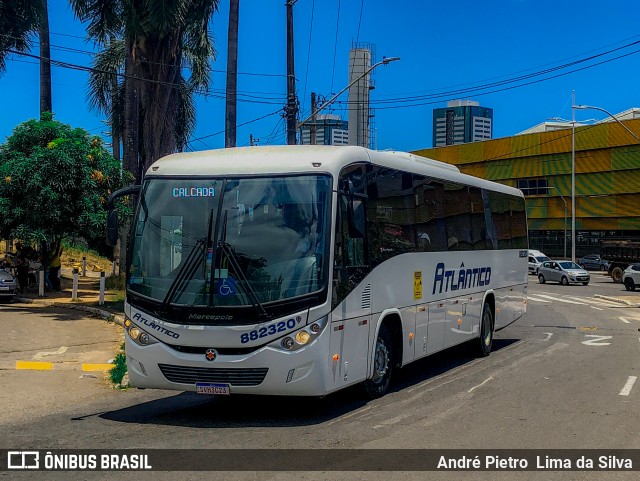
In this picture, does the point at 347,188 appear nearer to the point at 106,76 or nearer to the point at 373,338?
the point at 373,338

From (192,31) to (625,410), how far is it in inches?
844

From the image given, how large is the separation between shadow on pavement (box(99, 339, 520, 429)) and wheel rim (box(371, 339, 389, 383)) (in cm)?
34

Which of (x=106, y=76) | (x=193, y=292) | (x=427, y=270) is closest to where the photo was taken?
(x=193, y=292)

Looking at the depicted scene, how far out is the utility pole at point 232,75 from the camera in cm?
2327

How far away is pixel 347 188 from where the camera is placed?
9602 millimetres

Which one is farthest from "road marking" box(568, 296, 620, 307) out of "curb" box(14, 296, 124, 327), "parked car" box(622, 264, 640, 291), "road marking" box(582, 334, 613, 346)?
"curb" box(14, 296, 124, 327)

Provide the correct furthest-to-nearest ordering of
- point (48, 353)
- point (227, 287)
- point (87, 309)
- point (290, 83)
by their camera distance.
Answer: point (290, 83), point (87, 309), point (48, 353), point (227, 287)

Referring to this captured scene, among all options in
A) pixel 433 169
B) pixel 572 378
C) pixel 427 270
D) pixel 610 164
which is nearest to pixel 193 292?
pixel 427 270

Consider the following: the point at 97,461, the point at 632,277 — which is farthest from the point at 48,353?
the point at 632,277

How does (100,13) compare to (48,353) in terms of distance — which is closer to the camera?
(48,353)

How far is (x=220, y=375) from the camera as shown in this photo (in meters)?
8.88

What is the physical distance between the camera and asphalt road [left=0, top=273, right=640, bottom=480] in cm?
797

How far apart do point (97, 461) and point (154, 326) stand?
7.13 ft

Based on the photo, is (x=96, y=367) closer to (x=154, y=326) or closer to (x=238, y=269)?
(x=154, y=326)
